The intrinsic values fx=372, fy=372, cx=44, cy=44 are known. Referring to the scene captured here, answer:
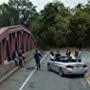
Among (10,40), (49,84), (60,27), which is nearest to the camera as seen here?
(49,84)

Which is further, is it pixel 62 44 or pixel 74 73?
pixel 62 44

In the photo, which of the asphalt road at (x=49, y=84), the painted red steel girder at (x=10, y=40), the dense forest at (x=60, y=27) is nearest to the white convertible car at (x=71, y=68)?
the asphalt road at (x=49, y=84)

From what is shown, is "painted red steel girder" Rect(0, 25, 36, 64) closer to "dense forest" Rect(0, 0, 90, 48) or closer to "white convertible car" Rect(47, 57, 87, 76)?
"white convertible car" Rect(47, 57, 87, 76)

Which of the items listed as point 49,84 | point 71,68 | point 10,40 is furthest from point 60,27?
point 49,84

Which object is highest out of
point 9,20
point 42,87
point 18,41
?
point 9,20

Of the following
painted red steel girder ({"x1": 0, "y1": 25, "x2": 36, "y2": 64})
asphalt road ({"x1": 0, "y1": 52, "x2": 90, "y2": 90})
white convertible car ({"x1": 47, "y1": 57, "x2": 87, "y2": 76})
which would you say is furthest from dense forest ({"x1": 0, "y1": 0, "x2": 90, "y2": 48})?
asphalt road ({"x1": 0, "y1": 52, "x2": 90, "y2": 90})

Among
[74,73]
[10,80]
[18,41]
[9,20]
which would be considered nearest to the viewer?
[10,80]

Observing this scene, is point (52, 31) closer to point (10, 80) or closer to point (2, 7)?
point (2, 7)

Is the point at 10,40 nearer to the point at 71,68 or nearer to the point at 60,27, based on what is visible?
the point at 71,68

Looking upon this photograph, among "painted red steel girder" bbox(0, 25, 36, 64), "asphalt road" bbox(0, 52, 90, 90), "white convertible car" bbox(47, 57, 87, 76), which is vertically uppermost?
"painted red steel girder" bbox(0, 25, 36, 64)

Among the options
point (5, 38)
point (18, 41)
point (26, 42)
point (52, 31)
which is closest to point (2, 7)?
point (52, 31)

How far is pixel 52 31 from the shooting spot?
246 feet

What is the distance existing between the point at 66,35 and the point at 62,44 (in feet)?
6.73

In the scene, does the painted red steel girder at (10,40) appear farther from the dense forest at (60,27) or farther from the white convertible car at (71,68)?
the dense forest at (60,27)
